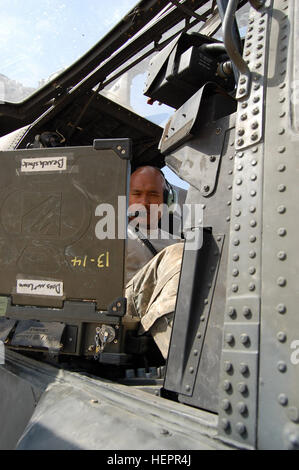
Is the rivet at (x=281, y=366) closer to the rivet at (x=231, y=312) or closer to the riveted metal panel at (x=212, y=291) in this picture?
the rivet at (x=231, y=312)

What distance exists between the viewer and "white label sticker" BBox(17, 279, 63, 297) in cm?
183

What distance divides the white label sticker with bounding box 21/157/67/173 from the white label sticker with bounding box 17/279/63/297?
1.97 feet

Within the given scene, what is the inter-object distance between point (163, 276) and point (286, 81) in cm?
123

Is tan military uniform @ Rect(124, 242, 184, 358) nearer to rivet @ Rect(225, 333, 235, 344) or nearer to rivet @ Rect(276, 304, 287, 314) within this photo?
rivet @ Rect(225, 333, 235, 344)

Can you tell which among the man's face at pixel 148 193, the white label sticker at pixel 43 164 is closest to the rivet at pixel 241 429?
the white label sticker at pixel 43 164

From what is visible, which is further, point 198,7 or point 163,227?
point 163,227

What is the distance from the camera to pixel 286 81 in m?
1.19

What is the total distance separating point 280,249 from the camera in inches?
40.5

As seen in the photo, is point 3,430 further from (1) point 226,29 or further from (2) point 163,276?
(1) point 226,29

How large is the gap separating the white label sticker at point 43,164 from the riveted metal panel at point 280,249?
111 cm

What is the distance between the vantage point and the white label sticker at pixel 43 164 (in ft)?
6.23

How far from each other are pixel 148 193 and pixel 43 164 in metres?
2.20
